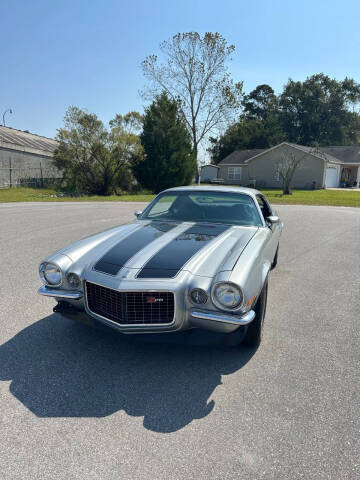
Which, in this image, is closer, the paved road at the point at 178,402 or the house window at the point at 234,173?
the paved road at the point at 178,402

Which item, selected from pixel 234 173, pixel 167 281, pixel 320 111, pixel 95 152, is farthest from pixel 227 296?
pixel 320 111

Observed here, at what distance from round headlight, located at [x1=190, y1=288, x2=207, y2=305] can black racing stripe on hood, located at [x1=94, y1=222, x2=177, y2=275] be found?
0.66 meters

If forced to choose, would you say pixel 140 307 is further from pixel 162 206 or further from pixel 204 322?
pixel 162 206

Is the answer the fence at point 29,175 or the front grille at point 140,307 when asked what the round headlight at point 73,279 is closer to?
the front grille at point 140,307

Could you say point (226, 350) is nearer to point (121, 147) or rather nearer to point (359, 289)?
point (359, 289)

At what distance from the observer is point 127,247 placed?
3303 millimetres

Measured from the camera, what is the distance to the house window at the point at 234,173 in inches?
1761

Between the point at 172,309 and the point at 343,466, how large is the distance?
1420mm

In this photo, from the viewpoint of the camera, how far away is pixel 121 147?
27.4 m

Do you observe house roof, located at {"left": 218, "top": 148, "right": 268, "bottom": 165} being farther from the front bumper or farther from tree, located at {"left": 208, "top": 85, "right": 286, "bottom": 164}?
the front bumper

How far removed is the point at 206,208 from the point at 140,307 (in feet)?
7.00

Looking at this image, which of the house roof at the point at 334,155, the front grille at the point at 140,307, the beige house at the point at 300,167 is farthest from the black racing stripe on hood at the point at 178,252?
the house roof at the point at 334,155

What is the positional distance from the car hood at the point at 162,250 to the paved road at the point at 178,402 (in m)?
0.81

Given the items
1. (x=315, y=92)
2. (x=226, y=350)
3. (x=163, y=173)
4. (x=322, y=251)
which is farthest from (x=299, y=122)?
(x=226, y=350)
